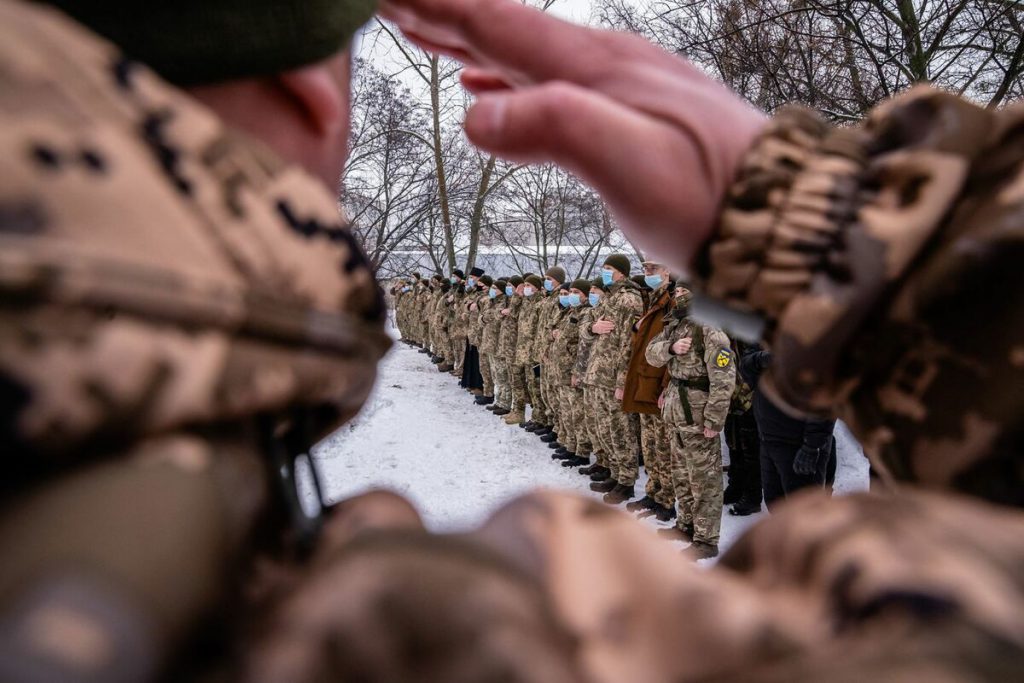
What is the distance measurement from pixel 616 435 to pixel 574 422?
1.08 metres

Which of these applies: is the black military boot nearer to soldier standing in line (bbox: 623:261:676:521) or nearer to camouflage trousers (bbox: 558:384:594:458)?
soldier standing in line (bbox: 623:261:676:521)

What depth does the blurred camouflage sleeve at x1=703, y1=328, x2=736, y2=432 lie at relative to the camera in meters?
3.89

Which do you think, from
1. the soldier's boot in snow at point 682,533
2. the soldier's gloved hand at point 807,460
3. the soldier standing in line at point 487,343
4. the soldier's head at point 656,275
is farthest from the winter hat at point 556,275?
the soldier's gloved hand at point 807,460

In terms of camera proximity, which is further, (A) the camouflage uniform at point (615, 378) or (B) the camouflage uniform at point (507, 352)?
(B) the camouflage uniform at point (507, 352)

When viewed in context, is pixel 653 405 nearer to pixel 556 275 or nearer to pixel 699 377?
pixel 699 377

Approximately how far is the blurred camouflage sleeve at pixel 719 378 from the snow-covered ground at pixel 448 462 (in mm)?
977

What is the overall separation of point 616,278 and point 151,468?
580 centimetres

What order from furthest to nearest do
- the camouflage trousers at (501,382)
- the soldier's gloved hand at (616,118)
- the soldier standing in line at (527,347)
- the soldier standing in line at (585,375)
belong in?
the camouflage trousers at (501,382) < the soldier standing in line at (527,347) < the soldier standing in line at (585,375) < the soldier's gloved hand at (616,118)

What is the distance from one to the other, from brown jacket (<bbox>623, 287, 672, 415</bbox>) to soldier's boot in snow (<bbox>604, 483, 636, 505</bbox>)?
35.3 inches

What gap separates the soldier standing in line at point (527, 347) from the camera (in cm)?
803

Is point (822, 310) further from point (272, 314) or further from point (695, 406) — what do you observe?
point (695, 406)

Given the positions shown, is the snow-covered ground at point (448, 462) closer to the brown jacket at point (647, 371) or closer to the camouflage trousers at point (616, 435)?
the camouflage trousers at point (616, 435)

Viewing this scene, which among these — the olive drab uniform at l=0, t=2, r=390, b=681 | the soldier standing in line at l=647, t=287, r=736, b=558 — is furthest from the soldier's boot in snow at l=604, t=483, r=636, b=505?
the olive drab uniform at l=0, t=2, r=390, b=681

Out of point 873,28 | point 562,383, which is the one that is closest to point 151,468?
point 873,28
